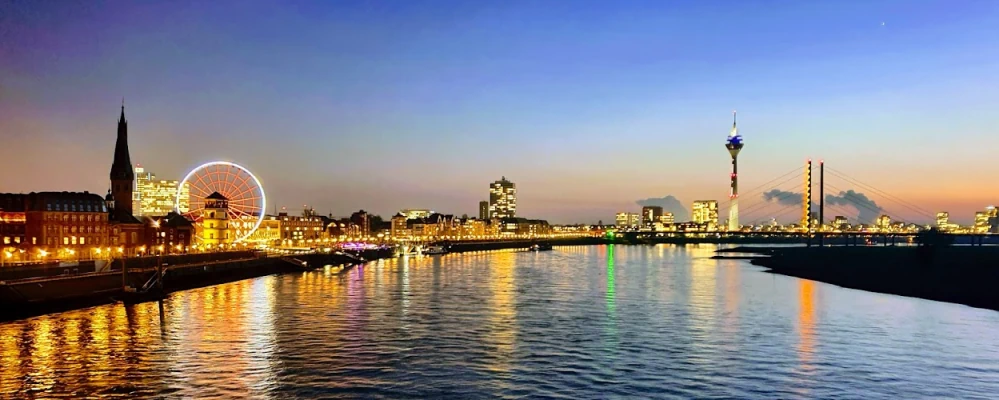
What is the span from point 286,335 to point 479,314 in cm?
1634

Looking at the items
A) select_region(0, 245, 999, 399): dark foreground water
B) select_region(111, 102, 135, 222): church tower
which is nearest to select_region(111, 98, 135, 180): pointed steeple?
select_region(111, 102, 135, 222): church tower

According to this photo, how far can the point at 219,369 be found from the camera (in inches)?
1431

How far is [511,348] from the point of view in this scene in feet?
137

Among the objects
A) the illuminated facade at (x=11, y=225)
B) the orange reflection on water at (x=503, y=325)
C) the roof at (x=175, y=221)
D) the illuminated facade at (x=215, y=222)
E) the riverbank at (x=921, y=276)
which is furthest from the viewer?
the illuminated facade at (x=215, y=222)

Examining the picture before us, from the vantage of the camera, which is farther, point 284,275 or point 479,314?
point 284,275

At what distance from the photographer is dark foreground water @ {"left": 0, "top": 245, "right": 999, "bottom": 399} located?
106ft

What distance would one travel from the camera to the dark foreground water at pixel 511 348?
3231 cm

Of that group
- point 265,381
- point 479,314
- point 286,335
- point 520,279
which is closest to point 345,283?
point 520,279

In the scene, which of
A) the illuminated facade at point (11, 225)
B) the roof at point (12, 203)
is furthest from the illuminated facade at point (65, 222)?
the roof at point (12, 203)

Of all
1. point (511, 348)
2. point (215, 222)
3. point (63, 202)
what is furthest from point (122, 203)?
point (511, 348)

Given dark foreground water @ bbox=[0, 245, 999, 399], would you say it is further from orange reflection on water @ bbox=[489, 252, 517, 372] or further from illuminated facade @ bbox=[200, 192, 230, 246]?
illuminated facade @ bbox=[200, 192, 230, 246]

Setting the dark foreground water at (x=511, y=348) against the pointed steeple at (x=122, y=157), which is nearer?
the dark foreground water at (x=511, y=348)

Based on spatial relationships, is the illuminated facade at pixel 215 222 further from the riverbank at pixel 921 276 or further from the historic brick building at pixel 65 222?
the riverbank at pixel 921 276

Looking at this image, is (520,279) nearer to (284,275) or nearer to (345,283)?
(345,283)
